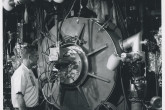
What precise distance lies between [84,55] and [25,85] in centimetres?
94

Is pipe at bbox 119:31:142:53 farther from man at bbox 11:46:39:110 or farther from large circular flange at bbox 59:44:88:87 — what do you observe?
man at bbox 11:46:39:110

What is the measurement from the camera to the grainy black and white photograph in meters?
3.00

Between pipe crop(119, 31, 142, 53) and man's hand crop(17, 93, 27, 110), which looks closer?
pipe crop(119, 31, 142, 53)

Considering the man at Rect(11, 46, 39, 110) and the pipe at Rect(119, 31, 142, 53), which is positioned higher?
the pipe at Rect(119, 31, 142, 53)

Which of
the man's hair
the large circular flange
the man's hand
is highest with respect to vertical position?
the man's hair

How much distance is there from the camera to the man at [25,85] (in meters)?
3.61

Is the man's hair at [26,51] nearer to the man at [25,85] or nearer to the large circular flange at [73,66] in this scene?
the man at [25,85]

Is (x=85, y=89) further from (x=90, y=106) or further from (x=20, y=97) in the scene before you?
(x=20, y=97)

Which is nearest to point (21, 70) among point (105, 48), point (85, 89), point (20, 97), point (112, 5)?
point (20, 97)

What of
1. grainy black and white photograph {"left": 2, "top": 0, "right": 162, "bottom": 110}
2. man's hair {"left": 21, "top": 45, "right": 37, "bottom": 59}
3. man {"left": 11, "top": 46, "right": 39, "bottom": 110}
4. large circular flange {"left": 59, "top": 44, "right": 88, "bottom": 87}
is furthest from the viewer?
man's hair {"left": 21, "top": 45, "right": 37, "bottom": 59}

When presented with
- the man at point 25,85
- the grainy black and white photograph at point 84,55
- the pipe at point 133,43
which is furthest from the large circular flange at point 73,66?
the pipe at point 133,43

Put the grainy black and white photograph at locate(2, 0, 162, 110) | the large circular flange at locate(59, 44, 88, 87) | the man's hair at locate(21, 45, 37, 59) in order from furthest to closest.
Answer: the man's hair at locate(21, 45, 37, 59) → the large circular flange at locate(59, 44, 88, 87) → the grainy black and white photograph at locate(2, 0, 162, 110)

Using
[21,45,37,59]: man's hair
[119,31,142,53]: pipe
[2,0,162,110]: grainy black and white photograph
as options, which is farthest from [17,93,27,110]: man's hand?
[119,31,142,53]: pipe

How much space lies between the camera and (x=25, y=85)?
12.1 ft
